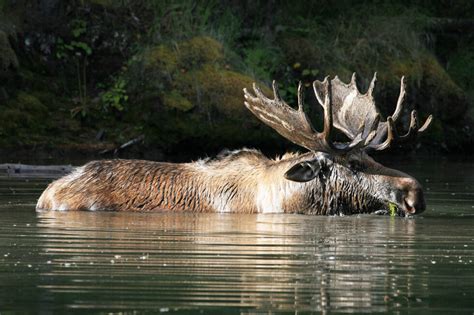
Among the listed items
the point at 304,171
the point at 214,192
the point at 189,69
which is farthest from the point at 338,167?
the point at 189,69

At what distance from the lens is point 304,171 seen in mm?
13781

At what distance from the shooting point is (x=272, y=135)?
79.0 ft

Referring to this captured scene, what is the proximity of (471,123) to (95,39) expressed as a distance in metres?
7.70

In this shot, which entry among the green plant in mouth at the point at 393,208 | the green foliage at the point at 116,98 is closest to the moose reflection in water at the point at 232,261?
the green plant in mouth at the point at 393,208

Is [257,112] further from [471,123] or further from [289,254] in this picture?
[471,123]

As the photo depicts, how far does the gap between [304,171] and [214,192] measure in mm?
997

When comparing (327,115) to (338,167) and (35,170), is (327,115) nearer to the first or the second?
(338,167)

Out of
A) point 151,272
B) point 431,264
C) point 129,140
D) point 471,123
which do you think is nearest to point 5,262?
point 151,272

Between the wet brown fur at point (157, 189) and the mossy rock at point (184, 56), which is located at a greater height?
the mossy rock at point (184, 56)

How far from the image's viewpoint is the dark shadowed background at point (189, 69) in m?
23.6

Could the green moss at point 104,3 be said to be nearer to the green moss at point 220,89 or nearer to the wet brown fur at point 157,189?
the green moss at point 220,89

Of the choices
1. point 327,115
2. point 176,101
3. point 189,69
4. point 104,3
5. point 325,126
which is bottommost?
point 325,126

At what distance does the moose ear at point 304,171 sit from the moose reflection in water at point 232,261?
60 cm

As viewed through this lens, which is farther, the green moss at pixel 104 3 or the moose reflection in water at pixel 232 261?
the green moss at pixel 104 3
